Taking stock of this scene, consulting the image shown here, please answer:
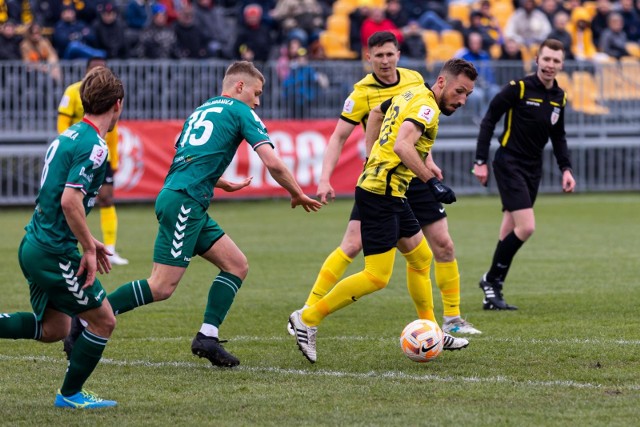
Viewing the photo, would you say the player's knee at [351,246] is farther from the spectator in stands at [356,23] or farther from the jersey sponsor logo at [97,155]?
the spectator in stands at [356,23]

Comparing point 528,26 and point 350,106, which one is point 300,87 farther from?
point 350,106

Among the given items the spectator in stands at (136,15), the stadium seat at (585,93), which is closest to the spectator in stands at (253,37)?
the spectator in stands at (136,15)

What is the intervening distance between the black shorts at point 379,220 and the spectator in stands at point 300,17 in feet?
54.3

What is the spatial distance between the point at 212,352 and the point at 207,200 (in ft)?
3.27

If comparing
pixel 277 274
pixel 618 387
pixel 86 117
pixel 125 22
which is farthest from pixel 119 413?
pixel 125 22

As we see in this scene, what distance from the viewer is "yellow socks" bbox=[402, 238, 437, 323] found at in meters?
8.23

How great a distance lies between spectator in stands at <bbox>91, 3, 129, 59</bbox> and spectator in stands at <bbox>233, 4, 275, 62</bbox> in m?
2.44

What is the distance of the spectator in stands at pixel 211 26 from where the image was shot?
922 inches

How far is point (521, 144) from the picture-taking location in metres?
10.5

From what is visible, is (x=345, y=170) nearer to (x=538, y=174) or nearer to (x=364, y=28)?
(x=364, y=28)

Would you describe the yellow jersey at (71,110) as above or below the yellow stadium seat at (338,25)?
below

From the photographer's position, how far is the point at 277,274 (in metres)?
12.8

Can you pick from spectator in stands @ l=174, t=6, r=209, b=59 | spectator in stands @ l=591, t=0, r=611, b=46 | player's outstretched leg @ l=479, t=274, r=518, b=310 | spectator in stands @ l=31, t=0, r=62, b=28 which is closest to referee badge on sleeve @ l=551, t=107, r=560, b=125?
player's outstretched leg @ l=479, t=274, r=518, b=310

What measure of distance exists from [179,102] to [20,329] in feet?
51.2
